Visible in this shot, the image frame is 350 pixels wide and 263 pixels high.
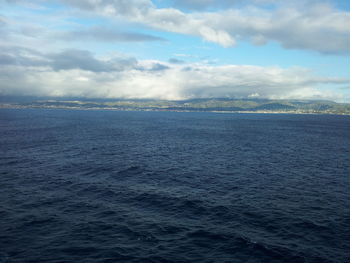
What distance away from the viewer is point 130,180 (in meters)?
70.3

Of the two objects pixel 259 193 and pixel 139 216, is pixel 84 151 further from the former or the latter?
pixel 259 193

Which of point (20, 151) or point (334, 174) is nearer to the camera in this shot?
point (334, 174)

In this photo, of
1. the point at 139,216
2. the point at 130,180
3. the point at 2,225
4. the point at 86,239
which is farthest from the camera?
the point at 130,180

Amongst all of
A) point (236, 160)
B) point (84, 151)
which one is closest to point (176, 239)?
point (236, 160)

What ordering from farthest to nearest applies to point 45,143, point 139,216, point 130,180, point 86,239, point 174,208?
1. point 45,143
2. point 130,180
3. point 174,208
4. point 139,216
5. point 86,239

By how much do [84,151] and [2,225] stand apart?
6996 centimetres

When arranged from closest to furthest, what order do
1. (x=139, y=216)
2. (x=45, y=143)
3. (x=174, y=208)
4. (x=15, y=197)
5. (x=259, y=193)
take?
(x=139, y=216) → (x=174, y=208) → (x=15, y=197) → (x=259, y=193) → (x=45, y=143)

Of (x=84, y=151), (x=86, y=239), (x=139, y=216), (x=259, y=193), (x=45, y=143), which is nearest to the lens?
(x=86, y=239)

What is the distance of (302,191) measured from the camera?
6397 cm

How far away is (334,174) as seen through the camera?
81.2 meters

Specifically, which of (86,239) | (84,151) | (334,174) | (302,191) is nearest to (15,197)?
(86,239)

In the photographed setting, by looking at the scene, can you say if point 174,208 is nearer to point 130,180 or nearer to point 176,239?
point 176,239

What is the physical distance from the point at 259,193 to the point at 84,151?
8063cm

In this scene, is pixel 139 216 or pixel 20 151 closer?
pixel 139 216
